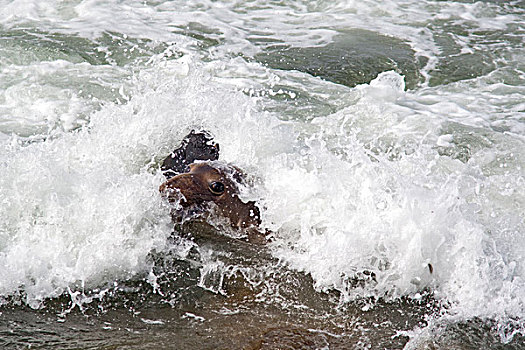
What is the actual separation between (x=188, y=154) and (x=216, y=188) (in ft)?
3.01

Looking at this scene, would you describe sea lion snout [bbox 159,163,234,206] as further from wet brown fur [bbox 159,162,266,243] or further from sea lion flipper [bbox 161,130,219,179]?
sea lion flipper [bbox 161,130,219,179]

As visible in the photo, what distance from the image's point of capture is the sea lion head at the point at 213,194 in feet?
13.5

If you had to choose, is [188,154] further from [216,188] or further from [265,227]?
[265,227]

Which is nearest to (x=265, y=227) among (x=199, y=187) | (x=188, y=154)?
(x=199, y=187)

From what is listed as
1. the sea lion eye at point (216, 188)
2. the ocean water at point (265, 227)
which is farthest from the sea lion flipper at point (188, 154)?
the sea lion eye at point (216, 188)

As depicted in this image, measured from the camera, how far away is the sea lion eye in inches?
163

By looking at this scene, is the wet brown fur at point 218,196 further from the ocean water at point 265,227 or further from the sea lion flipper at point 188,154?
the sea lion flipper at point 188,154

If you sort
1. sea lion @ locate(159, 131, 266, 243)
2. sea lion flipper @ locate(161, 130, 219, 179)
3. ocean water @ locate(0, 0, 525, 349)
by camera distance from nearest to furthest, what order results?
1. ocean water @ locate(0, 0, 525, 349)
2. sea lion @ locate(159, 131, 266, 243)
3. sea lion flipper @ locate(161, 130, 219, 179)

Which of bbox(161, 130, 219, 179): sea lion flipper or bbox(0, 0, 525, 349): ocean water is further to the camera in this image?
bbox(161, 130, 219, 179): sea lion flipper

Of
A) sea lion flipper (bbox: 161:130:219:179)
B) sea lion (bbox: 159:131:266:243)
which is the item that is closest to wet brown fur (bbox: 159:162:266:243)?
sea lion (bbox: 159:131:266:243)

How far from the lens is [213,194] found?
414 centimetres

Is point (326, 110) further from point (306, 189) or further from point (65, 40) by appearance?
point (65, 40)

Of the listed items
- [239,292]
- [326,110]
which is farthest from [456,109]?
[239,292]

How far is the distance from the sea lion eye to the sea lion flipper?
0.74 m
